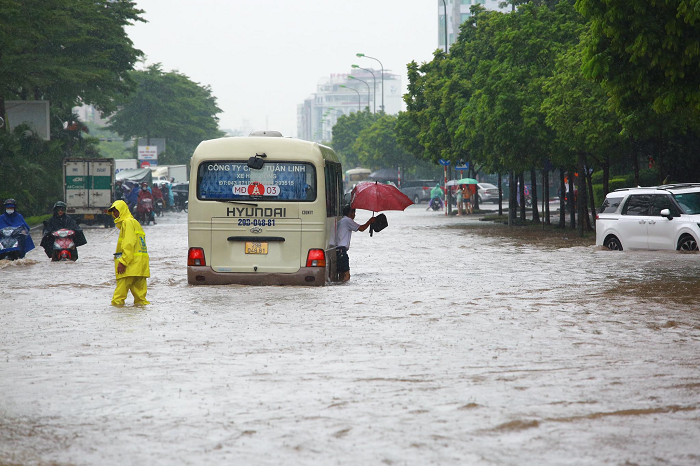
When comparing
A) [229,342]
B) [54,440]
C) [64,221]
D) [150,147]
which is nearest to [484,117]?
[64,221]

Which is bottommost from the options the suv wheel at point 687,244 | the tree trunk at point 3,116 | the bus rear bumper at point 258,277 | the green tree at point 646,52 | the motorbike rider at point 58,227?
the bus rear bumper at point 258,277

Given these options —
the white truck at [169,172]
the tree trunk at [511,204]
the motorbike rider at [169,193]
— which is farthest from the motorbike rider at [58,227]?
the white truck at [169,172]

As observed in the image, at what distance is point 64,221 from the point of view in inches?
899

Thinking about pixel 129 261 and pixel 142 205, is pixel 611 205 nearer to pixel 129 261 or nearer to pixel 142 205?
pixel 129 261

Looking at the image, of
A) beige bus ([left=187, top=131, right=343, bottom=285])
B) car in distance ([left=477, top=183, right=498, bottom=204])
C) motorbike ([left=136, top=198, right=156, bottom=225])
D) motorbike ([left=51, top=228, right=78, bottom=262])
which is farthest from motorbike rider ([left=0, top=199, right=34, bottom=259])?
car in distance ([left=477, top=183, right=498, bottom=204])

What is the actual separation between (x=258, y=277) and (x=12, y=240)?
737 centimetres

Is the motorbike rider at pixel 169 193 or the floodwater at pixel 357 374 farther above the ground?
the motorbike rider at pixel 169 193

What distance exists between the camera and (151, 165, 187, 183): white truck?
78375mm

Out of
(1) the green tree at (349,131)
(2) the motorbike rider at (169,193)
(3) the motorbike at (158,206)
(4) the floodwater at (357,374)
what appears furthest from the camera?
(1) the green tree at (349,131)

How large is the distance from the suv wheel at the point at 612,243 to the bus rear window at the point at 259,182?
369 inches

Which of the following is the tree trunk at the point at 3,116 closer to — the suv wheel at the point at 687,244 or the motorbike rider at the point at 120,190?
the motorbike rider at the point at 120,190

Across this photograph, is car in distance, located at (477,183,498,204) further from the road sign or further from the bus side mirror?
the bus side mirror

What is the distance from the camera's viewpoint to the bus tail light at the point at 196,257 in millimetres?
16477

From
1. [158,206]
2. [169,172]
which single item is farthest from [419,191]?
[158,206]
